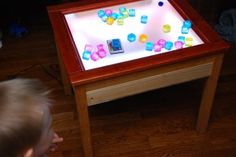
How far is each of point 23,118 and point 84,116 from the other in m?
0.54

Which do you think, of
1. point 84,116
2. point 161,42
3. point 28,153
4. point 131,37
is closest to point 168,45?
point 161,42

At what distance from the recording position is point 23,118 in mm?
762

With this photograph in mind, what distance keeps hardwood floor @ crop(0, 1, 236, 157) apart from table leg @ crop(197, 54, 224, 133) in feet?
0.20

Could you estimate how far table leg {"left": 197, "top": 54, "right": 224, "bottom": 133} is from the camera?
1349 millimetres

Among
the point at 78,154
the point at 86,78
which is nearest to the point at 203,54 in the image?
the point at 86,78

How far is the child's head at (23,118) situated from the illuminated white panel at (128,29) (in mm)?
460

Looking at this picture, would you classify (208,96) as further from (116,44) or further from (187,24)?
(116,44)

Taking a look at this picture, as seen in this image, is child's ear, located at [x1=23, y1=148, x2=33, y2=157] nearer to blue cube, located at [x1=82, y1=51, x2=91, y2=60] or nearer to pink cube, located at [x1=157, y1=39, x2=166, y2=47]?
blue cube, located at [x1=82, y1=51, x2=91, y2=60]

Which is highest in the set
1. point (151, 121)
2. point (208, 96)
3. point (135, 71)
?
point (135, 71)

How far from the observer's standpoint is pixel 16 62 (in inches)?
78.6

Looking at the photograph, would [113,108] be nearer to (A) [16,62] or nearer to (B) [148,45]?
(B) [148,45]

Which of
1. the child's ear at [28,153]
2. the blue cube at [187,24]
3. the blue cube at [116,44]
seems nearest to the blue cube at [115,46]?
the blue cube at [116,44]

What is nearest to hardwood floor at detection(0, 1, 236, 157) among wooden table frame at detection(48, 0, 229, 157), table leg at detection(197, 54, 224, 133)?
table leg at detection(197, 54, 224, 133)

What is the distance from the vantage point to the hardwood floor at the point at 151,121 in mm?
1551
